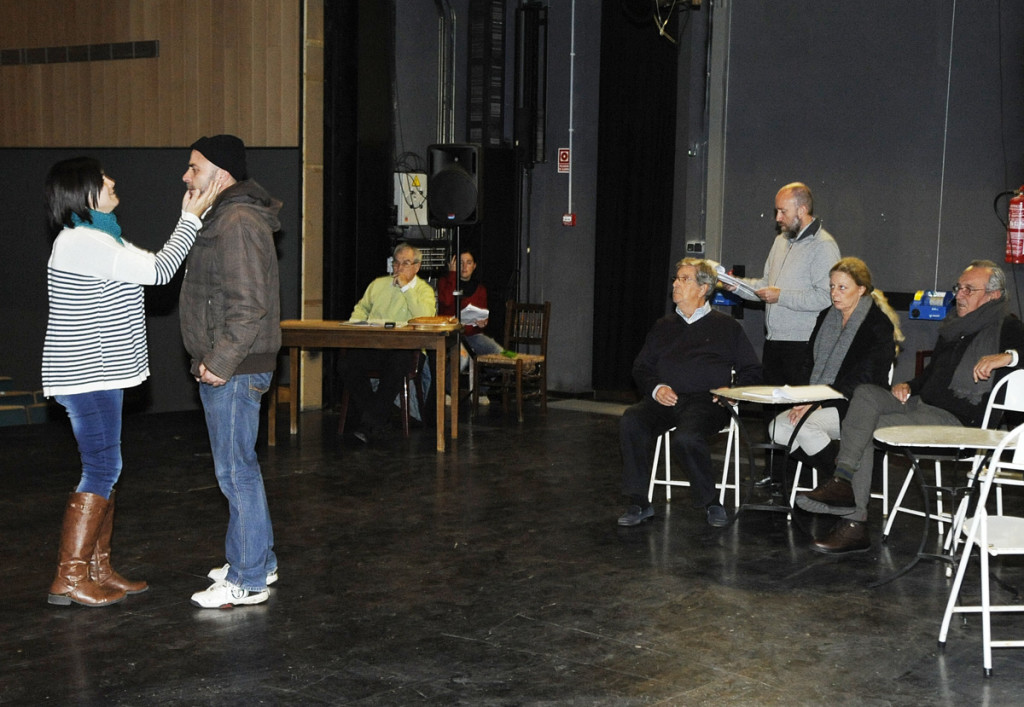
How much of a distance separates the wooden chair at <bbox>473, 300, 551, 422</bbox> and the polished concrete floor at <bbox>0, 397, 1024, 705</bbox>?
2136 mm

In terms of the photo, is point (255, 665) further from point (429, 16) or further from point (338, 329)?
point (429, 16)

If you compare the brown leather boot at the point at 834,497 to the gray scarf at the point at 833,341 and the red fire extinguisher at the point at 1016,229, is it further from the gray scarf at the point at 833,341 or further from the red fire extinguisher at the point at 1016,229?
the red fire extinguisher at the point at 1016,229

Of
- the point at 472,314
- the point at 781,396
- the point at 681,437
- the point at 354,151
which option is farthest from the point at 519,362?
the point at 781,396

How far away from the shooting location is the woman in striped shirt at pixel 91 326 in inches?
141

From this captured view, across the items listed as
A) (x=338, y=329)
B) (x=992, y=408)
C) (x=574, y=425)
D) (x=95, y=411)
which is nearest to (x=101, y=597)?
(x=95, y=411)

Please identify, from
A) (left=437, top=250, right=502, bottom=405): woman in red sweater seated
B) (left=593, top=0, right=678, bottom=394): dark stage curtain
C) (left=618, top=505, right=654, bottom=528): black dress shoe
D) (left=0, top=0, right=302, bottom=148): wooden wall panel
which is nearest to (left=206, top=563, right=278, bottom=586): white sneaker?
(left=618, top=505, right=654, bottom=528): black dress shoe

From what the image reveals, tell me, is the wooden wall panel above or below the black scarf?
above

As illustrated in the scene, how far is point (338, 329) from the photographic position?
6746mm

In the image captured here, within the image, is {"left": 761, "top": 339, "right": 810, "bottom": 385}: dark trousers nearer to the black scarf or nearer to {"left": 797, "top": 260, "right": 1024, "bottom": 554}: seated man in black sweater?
{"left": 797, "top": 260, "right": 1024, "bottom": 554}: seated man in black sweater

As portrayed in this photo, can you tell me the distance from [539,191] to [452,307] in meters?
1.63

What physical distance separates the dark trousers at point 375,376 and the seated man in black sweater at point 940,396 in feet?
10.4

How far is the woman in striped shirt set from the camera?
3.58 meters

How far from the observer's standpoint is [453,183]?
7.98 m

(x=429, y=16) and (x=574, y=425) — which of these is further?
(x=429, y=16)
